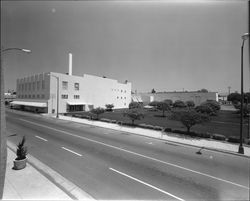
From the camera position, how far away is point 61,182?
19.1 ft

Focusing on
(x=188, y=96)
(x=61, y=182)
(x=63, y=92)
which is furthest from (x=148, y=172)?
(x=188, y=96)

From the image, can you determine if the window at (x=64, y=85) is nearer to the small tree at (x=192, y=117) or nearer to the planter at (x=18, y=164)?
the small tree at (x=192, y=117)

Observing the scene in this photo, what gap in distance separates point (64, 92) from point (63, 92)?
0.28m

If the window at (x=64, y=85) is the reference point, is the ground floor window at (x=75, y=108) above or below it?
below

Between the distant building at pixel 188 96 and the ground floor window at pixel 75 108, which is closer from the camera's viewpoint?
the ground floor window at pixel 75 108

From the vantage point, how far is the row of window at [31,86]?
126ft

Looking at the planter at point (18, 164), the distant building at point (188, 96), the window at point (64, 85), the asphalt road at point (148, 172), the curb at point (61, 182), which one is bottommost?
the asphalt road at point (148, 172)

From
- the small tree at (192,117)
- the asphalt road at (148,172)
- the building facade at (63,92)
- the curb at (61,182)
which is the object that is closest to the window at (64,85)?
the building facade at (63,92)

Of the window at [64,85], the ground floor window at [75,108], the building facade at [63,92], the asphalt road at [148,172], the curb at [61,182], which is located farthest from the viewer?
the ground floor window at [75,108]

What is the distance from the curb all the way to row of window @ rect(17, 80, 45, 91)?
35.3 metres

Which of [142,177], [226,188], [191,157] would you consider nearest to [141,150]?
[191,157]

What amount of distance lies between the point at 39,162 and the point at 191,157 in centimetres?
925

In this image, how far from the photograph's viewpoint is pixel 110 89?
179 feet

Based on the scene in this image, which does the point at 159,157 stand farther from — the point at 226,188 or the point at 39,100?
the point at 39,100
